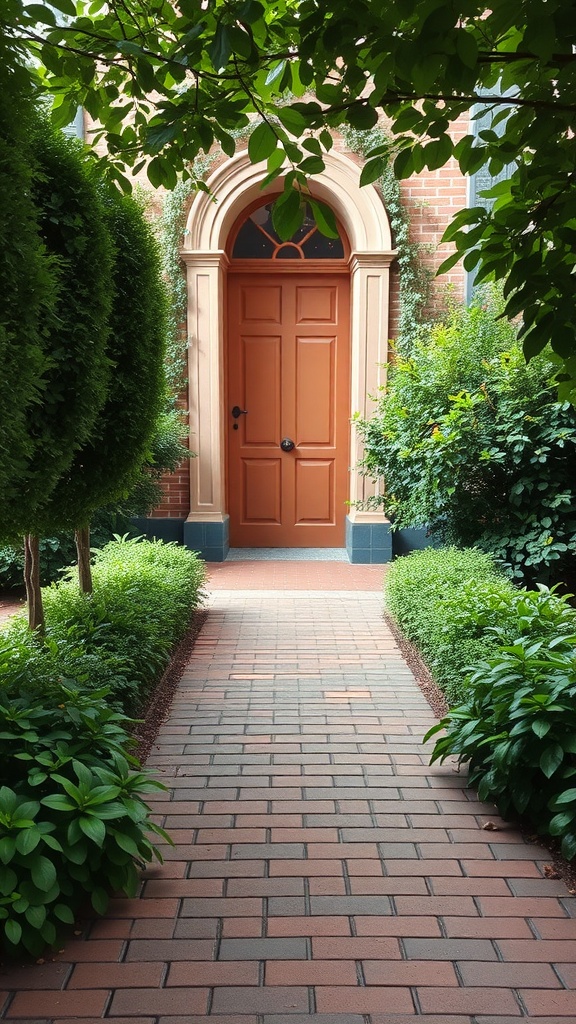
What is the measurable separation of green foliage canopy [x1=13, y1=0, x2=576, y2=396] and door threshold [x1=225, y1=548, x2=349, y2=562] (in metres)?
6.58

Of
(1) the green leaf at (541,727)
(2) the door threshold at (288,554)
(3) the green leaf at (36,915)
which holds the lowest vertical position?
(2) the door threshold at (288,554)

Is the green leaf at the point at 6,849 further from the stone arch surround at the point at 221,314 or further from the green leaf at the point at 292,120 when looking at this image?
the stone arch surround at the point at 221,314

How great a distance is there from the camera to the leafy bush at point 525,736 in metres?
2.76

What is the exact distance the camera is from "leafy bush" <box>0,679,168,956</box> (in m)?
2.21

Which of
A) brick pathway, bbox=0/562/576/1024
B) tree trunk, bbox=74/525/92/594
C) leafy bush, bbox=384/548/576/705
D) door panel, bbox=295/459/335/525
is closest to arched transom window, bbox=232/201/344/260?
door panel, bbox=295/459/335/525

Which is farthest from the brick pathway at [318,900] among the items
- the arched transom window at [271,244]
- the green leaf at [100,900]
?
the arched transom window at [271,244]

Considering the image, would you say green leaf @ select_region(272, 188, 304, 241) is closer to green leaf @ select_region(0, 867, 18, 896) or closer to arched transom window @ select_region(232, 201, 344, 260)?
green leaf @ select_region(0, 867, 18, 896)

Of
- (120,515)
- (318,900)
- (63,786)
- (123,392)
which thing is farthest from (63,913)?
(120,515)

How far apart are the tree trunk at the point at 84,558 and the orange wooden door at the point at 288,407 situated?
4436 millimetres

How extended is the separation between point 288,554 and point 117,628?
4.72 m

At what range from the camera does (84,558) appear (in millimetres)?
A: 4797

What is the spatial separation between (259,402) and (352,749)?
591cm

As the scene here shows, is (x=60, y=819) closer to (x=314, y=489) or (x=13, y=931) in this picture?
(x=13, y=931)

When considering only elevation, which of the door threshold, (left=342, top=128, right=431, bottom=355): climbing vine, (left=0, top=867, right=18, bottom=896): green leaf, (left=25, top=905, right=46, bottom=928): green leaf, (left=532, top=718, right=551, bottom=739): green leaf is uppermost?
(left=342, top=128, right=431, bottom=355): climbing vine
